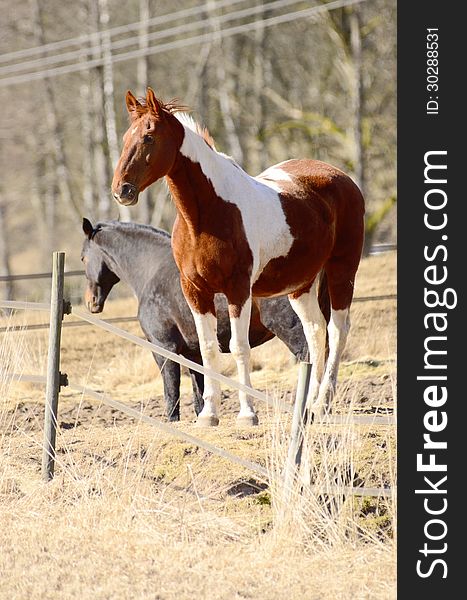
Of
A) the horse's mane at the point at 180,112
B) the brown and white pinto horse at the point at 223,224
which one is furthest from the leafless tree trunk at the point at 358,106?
the horse's mane at the point at 180,112

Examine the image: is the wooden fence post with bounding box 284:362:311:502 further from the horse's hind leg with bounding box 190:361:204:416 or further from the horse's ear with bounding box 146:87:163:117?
the horse's hind leg with bounding box 190:361:204:416

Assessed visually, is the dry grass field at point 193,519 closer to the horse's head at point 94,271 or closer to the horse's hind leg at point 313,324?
the horse's hind leg at point 313,324

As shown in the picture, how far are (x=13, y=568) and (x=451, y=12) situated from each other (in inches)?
144

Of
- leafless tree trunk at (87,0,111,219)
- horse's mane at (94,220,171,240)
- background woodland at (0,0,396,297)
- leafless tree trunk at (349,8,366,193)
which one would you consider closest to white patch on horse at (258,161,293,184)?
horse's mane at (94,220,171,240)

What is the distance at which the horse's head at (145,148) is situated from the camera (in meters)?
6.55

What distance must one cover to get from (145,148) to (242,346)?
1374 millimetres

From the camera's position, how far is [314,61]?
30109 millimetres

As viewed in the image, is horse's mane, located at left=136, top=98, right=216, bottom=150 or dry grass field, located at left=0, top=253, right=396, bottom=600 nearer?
dry grass field, located at left=0, top=253, right=396, bottom=600

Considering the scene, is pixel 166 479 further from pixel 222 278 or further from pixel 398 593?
pixel 398 593

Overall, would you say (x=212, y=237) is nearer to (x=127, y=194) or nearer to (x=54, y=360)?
(x=127, y=194)

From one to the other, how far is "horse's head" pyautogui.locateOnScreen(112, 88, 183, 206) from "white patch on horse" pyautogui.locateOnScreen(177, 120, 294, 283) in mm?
155

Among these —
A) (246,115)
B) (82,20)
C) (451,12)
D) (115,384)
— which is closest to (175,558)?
(451,12)

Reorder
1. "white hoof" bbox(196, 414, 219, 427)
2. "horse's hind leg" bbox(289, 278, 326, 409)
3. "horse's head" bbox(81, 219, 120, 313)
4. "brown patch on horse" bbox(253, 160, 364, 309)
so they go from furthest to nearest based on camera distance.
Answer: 1. "horse's head" bbox(81, 219, 120, 313)
2. "horse's hind leg" bbox(289, 278, 326, 409)
3. "brown patch on horse" bbox(253, 160, 364, 309)
4. "white hoof" bbox(196, 414, 219, 427)

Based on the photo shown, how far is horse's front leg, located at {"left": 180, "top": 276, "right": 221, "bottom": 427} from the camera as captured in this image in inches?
279
